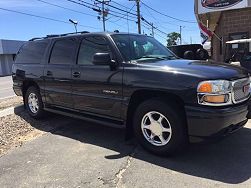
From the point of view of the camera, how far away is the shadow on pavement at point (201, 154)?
14.2 feet

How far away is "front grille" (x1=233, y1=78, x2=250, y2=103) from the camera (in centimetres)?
466

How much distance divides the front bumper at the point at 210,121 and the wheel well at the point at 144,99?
26 centimetres

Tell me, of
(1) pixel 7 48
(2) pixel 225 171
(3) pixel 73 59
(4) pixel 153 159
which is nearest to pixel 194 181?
(2) pixel 225 171

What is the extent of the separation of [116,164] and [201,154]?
1.25m

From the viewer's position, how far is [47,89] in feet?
22.7

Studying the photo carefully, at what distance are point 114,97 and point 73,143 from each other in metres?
1.16

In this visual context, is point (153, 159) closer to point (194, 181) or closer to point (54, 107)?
point (194, 181)

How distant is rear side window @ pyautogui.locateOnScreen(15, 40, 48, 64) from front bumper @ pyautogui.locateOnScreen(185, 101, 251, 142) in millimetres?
3884

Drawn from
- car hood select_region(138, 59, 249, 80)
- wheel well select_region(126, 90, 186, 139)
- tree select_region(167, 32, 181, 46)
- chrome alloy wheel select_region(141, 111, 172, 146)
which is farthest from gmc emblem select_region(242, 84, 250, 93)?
tree select_region(167, 32, 181, 46)

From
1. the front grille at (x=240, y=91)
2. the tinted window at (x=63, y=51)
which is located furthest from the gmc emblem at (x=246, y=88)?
the tinted window at (x=63, y=51)

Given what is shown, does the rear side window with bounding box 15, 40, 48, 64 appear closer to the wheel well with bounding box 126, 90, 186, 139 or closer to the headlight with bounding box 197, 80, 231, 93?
the wheel well with bounding box 126, 90, 186, 139

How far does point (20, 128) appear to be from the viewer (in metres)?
7.03

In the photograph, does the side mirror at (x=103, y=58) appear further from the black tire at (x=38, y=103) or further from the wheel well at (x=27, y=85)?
the wheel well at (x=27, y=85)

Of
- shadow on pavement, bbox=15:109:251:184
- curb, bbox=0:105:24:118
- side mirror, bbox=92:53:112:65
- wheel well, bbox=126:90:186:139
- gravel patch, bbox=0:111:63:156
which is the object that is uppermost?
side mirror, bbox=92:53:112:65
